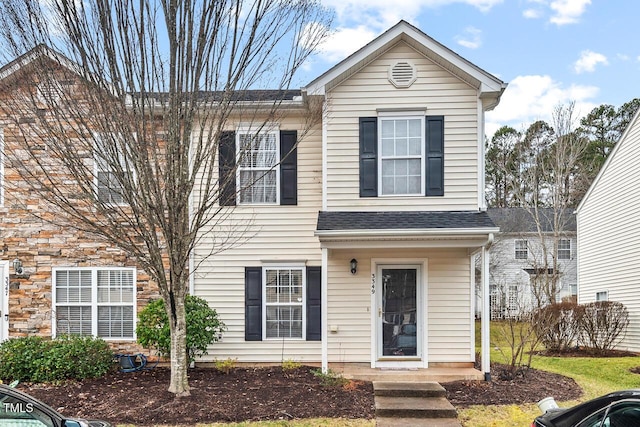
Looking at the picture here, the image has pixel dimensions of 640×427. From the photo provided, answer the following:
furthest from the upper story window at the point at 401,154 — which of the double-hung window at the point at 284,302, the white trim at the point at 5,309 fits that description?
the white trim at the point at 5,309

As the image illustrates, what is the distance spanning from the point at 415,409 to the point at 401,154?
15.8 ft

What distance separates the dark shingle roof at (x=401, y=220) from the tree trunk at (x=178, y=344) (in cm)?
281

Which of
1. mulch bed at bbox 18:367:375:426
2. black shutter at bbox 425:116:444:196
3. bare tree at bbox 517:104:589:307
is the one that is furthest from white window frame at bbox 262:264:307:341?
bare tree at bbox 517:104:589:307

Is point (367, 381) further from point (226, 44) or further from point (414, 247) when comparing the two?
point (226, 44)

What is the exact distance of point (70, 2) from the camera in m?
6.66

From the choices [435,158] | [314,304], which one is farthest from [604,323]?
[314,304]

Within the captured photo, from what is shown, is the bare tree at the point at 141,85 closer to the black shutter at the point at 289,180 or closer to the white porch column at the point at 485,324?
the black shutter at the point at 289,180

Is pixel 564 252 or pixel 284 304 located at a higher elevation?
pixel 564 252

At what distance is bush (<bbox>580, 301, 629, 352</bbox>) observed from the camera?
46.9 feet

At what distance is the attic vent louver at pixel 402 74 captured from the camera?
31.6 ft

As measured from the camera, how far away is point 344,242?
29.4 feet

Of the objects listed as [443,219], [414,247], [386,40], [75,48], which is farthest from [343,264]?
[75,48]

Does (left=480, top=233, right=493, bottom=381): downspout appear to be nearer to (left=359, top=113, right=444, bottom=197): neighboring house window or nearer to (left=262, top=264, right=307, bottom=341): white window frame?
(left=359, top=113, right=444, bottom=197): neighboring house window

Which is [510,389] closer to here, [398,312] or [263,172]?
[398,312]
